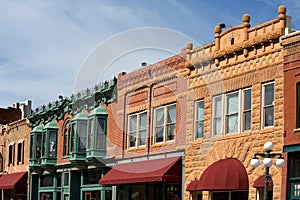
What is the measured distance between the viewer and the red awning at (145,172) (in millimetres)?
27281

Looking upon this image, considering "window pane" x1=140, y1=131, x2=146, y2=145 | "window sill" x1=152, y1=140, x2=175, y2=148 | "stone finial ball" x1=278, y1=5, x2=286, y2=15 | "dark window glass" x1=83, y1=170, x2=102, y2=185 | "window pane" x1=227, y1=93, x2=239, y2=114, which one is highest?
"stone finial ball" x1=278, y1=5, x2=286, y2=15

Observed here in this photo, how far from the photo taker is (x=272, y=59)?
894 inches

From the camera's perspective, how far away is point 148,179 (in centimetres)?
2770

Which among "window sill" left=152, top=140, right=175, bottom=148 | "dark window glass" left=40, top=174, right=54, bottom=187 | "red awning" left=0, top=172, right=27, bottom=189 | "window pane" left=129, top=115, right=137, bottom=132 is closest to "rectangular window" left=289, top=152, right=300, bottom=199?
"window sill" left=152, top=140, right=175, bottom=148

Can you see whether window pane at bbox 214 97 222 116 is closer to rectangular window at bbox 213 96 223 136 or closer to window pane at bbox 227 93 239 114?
rectangular window at bbox 213 96 223 136

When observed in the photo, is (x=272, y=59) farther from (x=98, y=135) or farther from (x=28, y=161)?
(x=28, y=161)

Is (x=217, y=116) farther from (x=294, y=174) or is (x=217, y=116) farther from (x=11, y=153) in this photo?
(x=11, y=153)

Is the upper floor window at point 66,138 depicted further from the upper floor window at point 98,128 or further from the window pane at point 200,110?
the window pane at point 200,110

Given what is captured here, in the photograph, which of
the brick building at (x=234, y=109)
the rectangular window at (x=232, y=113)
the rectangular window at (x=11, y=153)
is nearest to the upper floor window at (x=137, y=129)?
the brick building at (x=234, y=109)

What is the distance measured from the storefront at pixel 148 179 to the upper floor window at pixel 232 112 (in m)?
2.99

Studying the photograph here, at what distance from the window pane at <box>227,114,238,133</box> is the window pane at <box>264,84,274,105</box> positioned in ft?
6.43

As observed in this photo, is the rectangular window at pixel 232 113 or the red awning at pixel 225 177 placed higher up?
the rectangular window at pixel 232 113

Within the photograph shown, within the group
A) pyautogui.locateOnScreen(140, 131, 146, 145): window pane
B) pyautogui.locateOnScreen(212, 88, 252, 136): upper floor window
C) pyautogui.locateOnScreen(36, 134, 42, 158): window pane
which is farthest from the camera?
pyautogui.locateOnScreen(36, 134, 42, 158): window pane

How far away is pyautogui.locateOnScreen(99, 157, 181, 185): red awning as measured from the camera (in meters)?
27.3
